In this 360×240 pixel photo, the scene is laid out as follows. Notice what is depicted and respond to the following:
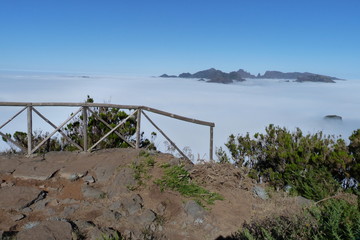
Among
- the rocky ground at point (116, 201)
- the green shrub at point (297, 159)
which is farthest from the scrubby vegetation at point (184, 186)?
the green shrub at point (297, 159)

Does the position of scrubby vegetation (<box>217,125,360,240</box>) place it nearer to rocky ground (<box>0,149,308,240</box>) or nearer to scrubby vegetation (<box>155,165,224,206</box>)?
rocky ground (<box>0,149,308,240</box>)

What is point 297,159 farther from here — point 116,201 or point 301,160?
point 116,201

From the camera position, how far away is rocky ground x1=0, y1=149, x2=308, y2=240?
4516 millimetres

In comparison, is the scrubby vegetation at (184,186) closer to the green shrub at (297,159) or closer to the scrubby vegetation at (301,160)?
the scrubby vegetation at (301,160)

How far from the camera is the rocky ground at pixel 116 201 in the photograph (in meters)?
4.52

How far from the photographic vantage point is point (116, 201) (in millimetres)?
5250

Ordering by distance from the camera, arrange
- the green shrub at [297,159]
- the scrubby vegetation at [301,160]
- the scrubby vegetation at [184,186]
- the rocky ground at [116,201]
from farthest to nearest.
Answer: the green shrub at [297,159] → the scrubby vegetation at [301,160] → the scrubby vegetation at [184,186] → the rocky ground at [116,201]

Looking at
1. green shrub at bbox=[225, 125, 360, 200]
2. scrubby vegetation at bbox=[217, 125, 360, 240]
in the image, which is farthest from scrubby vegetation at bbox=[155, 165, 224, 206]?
green shrub at bbox=[225, 125, 360, 200]

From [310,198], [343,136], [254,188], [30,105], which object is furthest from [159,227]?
[343,136]

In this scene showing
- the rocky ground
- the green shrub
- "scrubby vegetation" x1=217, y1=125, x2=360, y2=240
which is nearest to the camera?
the rocky ground

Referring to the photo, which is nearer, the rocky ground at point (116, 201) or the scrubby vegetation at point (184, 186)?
the rocky ground at point (116, 201)

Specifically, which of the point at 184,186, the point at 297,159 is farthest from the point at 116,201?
the point at 297,159

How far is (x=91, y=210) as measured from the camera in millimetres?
5012

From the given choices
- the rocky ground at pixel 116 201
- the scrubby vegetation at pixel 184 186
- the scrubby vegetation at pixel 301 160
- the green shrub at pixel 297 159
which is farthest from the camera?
the green shrub at pixel 297 159
